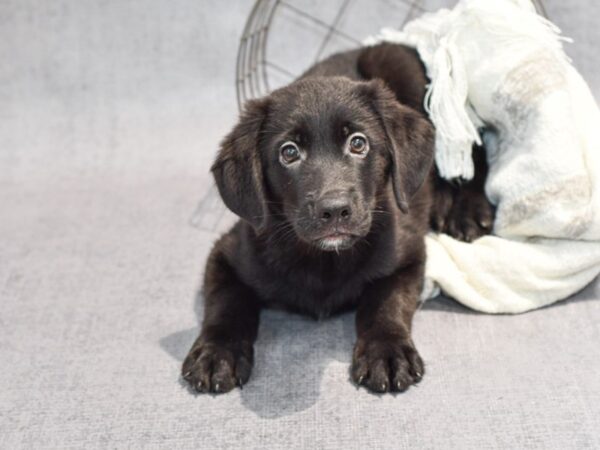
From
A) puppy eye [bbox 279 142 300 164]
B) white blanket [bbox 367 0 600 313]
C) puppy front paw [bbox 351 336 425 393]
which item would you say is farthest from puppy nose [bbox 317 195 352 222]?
white blanket [bbox 367 0 600 313]

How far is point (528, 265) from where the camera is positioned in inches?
93.5

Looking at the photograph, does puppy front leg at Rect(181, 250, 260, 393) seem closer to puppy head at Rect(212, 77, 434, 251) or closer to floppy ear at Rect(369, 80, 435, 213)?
puppy head at Rect(212, 77, 434, 251)

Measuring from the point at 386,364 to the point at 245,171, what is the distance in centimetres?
61

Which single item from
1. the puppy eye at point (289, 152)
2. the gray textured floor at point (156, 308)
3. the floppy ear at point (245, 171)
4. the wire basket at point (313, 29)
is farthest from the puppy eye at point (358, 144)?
the wire basket at point (313, 29)

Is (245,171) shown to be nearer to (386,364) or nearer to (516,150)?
(386,364)

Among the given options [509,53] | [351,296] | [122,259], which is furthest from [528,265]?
[122,259]

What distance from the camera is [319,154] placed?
2133 millimetres

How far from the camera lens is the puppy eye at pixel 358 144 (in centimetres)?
217

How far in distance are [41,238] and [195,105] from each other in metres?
1.04

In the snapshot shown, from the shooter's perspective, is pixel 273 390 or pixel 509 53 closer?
pixel 273 390

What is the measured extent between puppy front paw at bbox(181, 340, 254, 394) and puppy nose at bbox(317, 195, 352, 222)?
446mm

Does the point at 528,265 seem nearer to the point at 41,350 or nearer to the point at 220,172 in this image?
the point at 220,172

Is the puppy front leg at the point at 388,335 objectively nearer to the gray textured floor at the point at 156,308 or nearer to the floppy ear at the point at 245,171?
the gray textured floor at the point at 156,308

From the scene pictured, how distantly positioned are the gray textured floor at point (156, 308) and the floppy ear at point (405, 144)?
0.41 m
